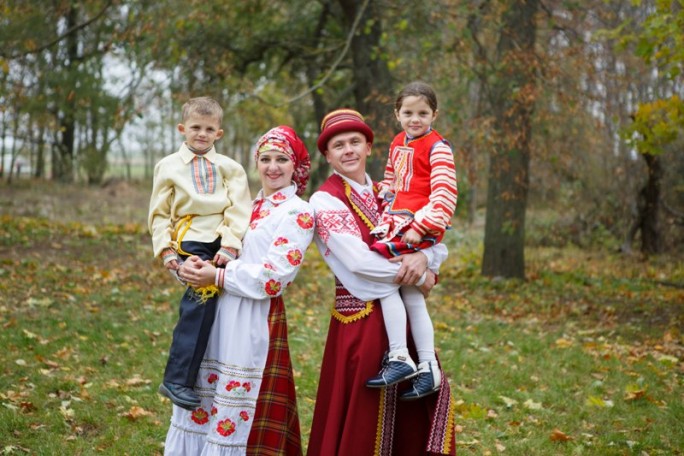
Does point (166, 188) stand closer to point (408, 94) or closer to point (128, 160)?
point (408, 94)

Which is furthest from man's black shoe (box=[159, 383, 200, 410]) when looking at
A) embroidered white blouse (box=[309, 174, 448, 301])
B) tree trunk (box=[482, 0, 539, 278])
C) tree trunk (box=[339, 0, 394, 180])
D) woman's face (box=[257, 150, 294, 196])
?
tree trunk (box=[339, 0, 394, 180])

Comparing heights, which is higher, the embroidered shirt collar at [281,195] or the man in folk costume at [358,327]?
the embroidered shirt collar at [281,195]

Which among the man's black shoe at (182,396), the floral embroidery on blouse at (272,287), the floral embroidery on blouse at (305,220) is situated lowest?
the man's black shoe at (182,396)

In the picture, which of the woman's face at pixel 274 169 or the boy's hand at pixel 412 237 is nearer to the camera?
the boy's hand at pixel 412 237

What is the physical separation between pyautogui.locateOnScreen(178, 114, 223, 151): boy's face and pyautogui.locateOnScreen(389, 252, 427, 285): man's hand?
1.02 metres

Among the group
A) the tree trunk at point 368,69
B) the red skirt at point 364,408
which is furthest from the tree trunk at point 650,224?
the red skirt at point 364,408

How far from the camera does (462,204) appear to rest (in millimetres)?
19875

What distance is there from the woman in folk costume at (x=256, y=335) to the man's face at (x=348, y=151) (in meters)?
0.17

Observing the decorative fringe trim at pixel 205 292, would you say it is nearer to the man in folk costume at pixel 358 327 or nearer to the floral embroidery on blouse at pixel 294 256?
the floral embroidery on blouse at pixel 294 256

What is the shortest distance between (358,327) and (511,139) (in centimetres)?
607

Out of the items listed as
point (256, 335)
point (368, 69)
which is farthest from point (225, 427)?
point (368, 69)

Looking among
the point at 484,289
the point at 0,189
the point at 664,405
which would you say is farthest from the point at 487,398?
the point at 0,189

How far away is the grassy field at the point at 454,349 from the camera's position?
15.9 ft

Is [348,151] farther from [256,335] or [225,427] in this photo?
[225,427]
